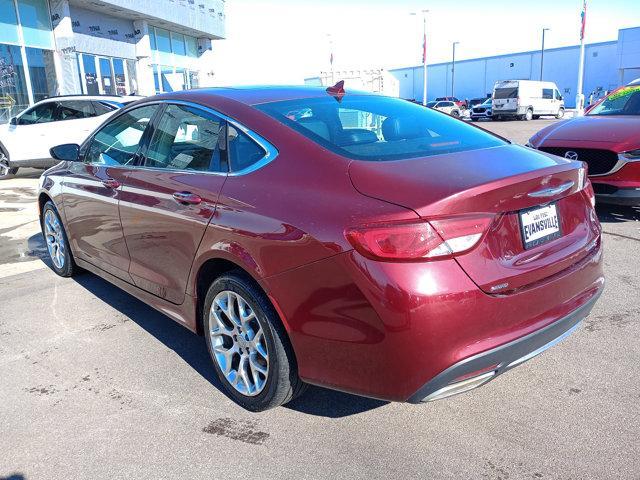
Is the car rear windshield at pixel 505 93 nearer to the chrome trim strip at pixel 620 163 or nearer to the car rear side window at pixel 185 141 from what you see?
the chrome trim strip at pixel 620 163

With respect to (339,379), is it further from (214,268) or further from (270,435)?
(214,268)

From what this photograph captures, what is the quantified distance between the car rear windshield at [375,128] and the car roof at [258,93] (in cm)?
9

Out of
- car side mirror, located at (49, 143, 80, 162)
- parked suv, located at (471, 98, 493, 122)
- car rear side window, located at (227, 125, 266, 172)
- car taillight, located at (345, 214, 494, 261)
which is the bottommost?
parked suv, located at (471, 98, 493, 122)

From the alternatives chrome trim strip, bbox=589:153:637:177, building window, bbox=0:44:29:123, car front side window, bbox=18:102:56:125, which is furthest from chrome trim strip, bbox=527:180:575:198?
building window, bbox=0:44:29:123

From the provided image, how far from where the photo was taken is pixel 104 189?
3.90m

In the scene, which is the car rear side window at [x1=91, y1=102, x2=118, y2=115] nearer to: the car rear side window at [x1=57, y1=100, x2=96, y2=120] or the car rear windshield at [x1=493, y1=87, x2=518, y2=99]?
the car rear side window at [x1=57, y1=100, x2=96, y2=120]

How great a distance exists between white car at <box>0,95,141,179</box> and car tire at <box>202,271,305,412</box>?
9390 millimetres

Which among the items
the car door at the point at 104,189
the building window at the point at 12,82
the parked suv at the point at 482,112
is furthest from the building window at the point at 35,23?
the parked suv at the point at 482,112

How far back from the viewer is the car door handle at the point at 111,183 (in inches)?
147

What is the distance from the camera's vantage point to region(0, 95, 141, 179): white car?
36.8 feet

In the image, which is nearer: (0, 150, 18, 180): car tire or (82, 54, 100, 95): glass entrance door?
(0, 150, 18, 180): car tire

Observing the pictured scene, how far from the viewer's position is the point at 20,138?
1134 cm

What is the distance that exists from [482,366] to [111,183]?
9.05 feet

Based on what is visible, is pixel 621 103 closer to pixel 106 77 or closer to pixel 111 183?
pixel 111 183
